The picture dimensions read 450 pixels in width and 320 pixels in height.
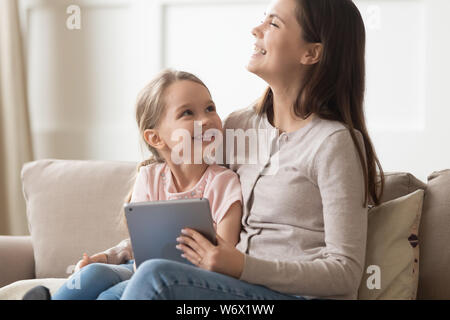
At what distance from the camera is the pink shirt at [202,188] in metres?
1.47

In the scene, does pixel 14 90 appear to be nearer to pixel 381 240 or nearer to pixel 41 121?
pixel 41 121

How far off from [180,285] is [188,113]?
19.4 inches

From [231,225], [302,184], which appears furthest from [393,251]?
[231,225]

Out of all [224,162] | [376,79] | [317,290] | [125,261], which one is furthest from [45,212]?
[376,79]

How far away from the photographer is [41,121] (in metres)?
2.83

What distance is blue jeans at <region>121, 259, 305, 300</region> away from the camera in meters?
1.12

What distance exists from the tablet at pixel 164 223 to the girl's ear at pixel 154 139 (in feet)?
1.10

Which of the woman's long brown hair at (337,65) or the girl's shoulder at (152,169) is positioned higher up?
the woman's long brown hair at (337,65)

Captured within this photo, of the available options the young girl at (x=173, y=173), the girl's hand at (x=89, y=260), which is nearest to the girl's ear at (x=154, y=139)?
the young girl at (x=173, y=173)

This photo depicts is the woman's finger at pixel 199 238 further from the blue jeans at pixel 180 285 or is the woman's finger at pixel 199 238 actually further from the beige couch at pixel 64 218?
the beige couch at pixel 64 218

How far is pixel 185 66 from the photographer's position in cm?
262

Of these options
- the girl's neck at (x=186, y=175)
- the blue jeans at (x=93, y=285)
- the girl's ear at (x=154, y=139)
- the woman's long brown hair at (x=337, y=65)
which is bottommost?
the blue jeans at (x=93, y=285)

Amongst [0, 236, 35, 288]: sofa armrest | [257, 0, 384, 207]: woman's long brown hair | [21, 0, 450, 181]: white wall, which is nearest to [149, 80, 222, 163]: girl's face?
[257, 0, 384, 207]: woman's long brown hair
